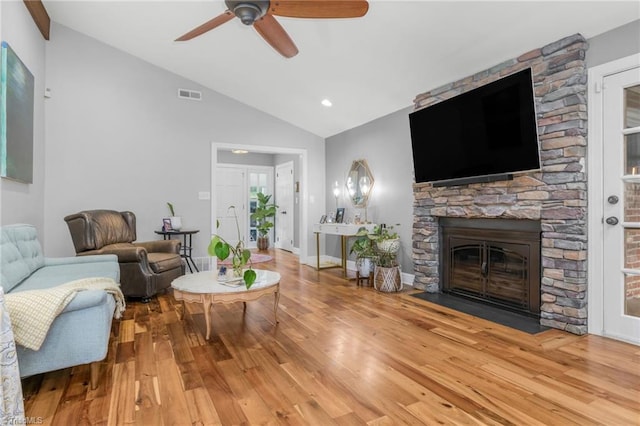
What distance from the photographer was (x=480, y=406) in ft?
5.99

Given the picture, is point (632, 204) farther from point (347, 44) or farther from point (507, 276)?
point (347, 44)

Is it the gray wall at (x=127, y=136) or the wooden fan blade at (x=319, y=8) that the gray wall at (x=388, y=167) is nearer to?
the gray wall at (x=127, y=136)

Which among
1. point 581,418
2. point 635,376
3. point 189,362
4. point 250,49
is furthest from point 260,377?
point 250,49

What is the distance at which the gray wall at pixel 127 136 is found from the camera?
14.6 ft

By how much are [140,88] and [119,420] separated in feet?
15.1

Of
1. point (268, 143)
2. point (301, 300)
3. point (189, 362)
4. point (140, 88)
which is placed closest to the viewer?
point (189, 362)

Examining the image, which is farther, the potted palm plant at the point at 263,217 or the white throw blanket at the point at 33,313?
the potted palm plant at the point at 263,217

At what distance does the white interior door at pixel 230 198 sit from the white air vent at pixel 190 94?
9.61 ft

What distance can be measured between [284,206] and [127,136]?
396cm

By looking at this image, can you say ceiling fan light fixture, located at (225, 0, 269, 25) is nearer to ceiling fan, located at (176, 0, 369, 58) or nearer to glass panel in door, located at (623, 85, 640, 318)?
ceiling fan, located at (176, 0, 369, 58)

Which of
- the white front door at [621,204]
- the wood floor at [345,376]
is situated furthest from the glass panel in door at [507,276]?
the white front door at [621,204]

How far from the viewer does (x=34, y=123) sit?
3.84 metres

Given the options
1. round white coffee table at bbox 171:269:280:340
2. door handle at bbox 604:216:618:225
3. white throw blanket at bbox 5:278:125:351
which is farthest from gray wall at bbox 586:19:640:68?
white throw blanket at bbox 5:278:125:351

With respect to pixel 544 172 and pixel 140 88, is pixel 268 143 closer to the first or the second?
pixel 140 88
